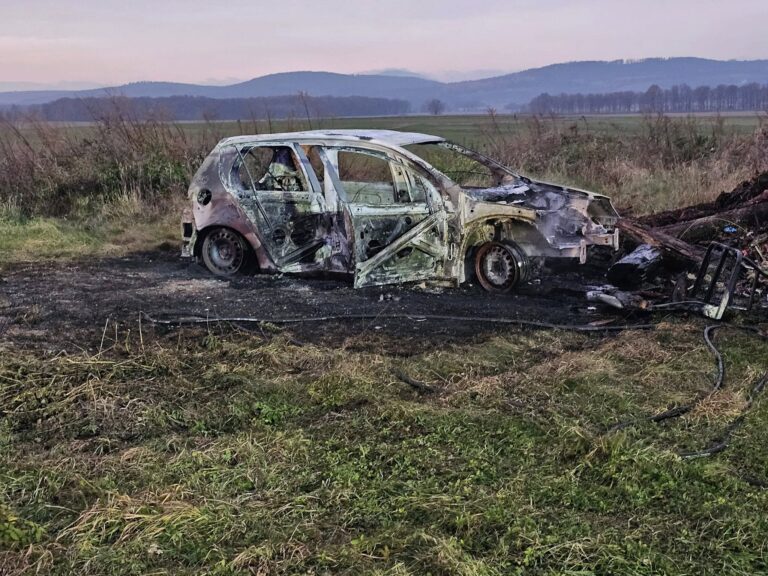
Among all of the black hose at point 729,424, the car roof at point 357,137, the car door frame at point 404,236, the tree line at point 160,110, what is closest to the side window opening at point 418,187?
the car door frame at point 404,236

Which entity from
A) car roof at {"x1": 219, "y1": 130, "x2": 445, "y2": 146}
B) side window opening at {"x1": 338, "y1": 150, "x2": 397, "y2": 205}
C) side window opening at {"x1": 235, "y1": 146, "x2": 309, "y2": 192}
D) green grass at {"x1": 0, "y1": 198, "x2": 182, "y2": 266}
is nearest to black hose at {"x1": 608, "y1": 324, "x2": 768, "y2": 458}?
car roof at {"x1": 219, "y1": 130, "x2": 445, "y2": 146}

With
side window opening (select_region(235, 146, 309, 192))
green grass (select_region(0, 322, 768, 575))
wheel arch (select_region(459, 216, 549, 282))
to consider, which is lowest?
green grass (select_region(0, 322, 768, 575))

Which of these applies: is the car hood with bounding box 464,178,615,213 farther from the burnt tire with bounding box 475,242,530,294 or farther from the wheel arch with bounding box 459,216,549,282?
the burnt tire with bounding box 475,242,530,294

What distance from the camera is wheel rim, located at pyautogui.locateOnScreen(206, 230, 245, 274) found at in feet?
27.0

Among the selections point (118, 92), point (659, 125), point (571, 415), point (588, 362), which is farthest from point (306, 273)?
point (659, 125)

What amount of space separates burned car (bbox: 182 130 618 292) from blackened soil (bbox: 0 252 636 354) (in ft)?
0.84

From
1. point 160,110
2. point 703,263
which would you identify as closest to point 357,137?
point 703,263

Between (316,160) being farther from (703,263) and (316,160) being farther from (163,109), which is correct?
(163,109)

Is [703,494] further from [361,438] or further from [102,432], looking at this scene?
[102,432]

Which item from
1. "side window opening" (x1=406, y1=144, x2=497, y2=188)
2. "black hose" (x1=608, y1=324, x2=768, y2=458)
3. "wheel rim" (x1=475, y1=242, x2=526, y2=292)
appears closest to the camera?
"black hose" (x1=608, y1=324, x2=768, y2=458)

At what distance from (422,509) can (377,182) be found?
19.3 ft

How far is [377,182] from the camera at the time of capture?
28.4 ft

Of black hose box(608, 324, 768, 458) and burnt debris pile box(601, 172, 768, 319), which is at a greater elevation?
burnt debris pile box(601, 172, 768, 319)

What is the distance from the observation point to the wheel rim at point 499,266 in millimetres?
7070
